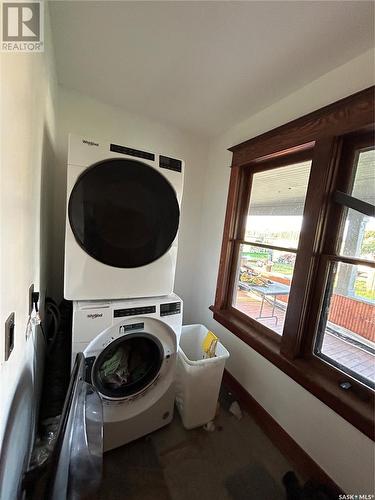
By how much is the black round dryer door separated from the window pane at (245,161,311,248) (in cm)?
84

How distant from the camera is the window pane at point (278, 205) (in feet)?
4.91

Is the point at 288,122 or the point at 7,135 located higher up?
the point at 288,122

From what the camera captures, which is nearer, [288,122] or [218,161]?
[288,122]

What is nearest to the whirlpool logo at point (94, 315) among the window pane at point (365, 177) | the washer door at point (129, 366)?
the washer door at point (129, 366)

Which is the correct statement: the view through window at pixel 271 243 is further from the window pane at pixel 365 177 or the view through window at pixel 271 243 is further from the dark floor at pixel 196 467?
the dark floor at pixel 196 467

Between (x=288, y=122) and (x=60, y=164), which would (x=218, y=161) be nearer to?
(x=288, y=122)

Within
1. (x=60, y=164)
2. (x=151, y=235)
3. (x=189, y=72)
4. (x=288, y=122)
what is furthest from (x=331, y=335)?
(x=60, y=164)

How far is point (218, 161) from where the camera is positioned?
6.98 ft

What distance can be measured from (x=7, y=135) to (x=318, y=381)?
5.53ft

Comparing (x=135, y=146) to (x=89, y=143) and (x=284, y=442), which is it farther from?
(x=284, y=442)

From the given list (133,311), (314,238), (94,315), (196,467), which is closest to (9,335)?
(94,315)

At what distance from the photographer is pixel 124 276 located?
3.86 ft

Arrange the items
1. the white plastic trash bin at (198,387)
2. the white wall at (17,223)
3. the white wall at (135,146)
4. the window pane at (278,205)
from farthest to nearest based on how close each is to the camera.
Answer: the white wall at (135,146), the window pane at (278,205), the white plastic trash bin at (198,387), the white wall at (17,223)

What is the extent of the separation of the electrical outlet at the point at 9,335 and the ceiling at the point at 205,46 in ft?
4.36
